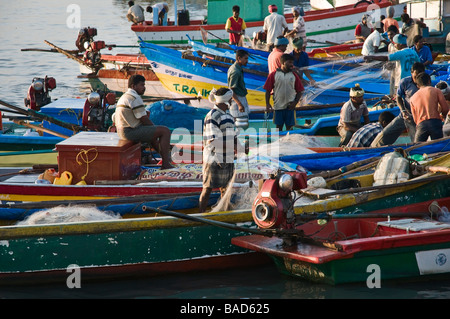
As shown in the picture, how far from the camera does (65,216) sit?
8.30m

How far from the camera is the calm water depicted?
25.7 feet

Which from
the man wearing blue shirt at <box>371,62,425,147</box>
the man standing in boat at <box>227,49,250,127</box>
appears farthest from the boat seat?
the man standing in boat at <box>227,49,250,127</box>

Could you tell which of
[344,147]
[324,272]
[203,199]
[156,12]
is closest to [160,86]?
[156,12]

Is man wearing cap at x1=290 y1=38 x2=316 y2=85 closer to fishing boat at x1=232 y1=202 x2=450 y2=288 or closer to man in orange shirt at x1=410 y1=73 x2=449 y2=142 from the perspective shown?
man in orange shirt at x1=410 y1=73 x2=449 y2=142

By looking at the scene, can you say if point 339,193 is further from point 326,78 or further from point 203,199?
point 326,78

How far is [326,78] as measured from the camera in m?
15.3

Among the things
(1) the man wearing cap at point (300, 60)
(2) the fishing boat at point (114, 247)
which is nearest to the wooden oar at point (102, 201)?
(2) the fishing boat at point (114, 247)

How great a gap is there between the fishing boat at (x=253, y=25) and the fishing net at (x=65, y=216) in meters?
14.2

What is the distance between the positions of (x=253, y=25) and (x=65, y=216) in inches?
596

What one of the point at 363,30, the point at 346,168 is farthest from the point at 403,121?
the point at 363,30

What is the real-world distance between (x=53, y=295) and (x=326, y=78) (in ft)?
29.1

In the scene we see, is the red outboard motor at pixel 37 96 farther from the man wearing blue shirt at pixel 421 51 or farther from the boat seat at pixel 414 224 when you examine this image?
the boat seat at pixel 414 224
